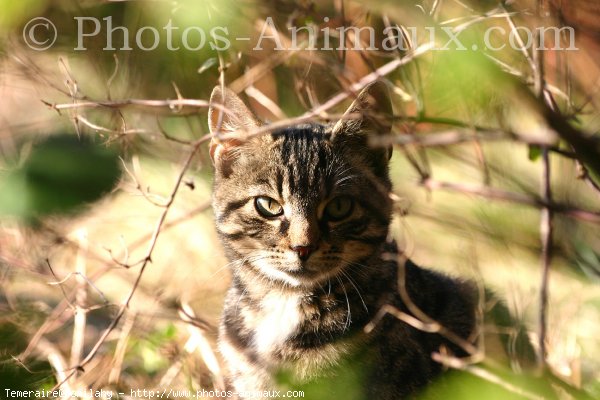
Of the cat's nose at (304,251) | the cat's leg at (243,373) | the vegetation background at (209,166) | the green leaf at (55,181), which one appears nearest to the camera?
the green leaf at (55,181)

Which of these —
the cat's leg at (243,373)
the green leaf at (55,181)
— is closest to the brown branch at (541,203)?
the green leaf at (55,181)

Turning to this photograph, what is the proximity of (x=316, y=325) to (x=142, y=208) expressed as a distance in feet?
9.76

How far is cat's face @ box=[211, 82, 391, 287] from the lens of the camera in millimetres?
2643

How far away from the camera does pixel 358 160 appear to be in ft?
9.34

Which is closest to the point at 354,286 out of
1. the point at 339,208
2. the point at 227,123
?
the point at 339,208

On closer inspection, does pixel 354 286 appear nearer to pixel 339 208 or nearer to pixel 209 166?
pixel 339 208

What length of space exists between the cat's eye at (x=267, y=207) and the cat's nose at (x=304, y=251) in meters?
0.22

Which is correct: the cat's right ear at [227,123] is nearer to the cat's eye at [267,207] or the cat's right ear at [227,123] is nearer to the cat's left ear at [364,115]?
the cat's eye at [267,207]

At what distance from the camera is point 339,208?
2.73 meters

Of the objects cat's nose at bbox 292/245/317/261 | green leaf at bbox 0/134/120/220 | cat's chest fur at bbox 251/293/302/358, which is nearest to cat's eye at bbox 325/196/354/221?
cat's nose at bbox 292/245/317/261

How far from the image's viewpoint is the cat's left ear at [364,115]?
105 inches

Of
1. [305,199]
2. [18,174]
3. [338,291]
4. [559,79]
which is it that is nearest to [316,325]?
[338,291]

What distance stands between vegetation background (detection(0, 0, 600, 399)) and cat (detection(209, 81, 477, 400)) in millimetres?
178

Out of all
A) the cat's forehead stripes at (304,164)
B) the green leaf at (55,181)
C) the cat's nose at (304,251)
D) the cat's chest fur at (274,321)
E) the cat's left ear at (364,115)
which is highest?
the green leaf at (55,181)
